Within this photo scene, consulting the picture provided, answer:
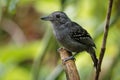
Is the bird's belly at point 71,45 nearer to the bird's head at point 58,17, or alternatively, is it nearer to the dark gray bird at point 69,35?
the dark gray bird at point 69,35

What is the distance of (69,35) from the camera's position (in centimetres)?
344

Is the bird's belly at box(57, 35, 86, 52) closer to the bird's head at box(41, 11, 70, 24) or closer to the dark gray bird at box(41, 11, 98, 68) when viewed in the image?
the dark gray bird at box(41, 11, 98, 68)

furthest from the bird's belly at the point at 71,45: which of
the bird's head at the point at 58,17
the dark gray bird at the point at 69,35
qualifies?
the bird's head at the point at 58,17

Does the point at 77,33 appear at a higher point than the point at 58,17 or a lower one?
lower

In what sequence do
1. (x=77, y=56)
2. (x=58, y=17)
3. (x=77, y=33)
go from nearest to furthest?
1. (x=58, y=17)
2. (x=77, y=33)
3. (x=77, y=56)

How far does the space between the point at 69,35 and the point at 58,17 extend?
0.23m

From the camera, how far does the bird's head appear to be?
3.18m

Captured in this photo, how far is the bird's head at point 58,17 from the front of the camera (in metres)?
3.18

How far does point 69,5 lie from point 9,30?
92.8 inches

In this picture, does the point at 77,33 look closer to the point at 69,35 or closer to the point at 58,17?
the point at 69,35

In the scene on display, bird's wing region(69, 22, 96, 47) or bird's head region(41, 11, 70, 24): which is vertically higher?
bird's head region(41, 11, 70, 24)

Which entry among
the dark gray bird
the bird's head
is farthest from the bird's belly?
the bird's head

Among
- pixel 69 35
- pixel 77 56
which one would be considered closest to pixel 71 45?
pixel 69 35

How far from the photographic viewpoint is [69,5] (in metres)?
3.42
